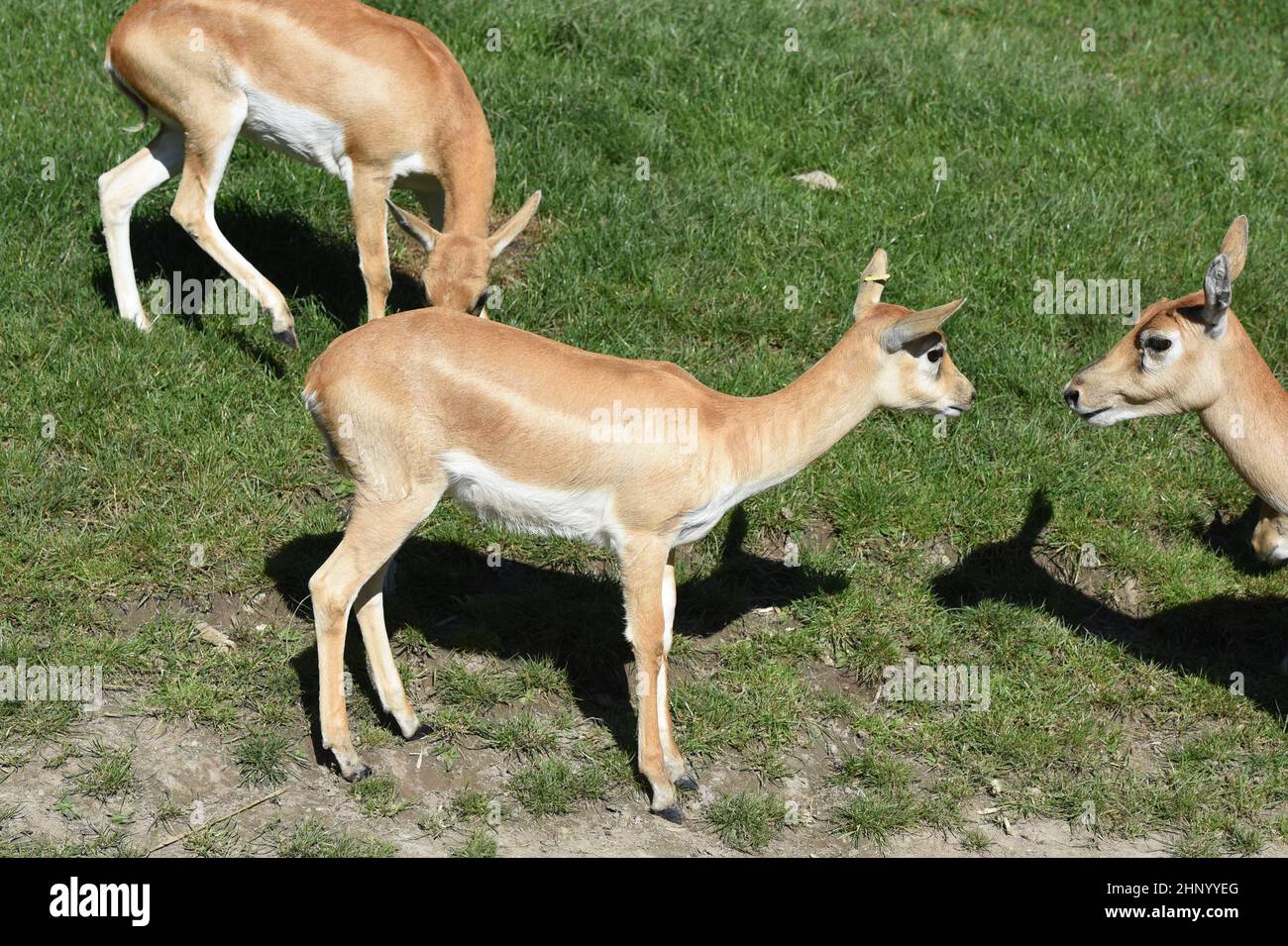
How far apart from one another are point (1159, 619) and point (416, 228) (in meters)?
4.45

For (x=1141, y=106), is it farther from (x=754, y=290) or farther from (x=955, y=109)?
(x=754, y=290)

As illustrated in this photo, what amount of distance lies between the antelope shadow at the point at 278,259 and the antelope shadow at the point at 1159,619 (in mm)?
3897

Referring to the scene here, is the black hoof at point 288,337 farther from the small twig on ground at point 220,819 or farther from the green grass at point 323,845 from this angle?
the green grass at point 323,845

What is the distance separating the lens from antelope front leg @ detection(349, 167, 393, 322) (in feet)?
27.8

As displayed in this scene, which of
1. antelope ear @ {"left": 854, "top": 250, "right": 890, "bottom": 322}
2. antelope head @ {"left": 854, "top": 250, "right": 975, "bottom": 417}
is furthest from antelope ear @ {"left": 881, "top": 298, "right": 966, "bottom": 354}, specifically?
antelope ear @ {"left": 854, "top": 250, "right": 890, "bottom": 322}

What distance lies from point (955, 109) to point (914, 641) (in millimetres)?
5220

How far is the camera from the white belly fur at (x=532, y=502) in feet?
20.5

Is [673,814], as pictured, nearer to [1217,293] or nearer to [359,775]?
[359,775]

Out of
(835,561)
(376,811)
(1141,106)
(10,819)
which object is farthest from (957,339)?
(10,819)

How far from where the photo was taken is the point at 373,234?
27.8ft

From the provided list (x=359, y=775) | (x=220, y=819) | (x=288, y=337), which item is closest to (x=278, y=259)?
(x=288, y=337)

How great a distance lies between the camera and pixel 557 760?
6590 millimetres

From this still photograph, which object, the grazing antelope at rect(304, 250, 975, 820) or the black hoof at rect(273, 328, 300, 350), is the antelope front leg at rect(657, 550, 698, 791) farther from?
the black hoof at rect(273, 328, 300, 350)

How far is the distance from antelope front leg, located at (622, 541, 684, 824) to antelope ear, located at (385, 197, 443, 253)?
2506 mm
